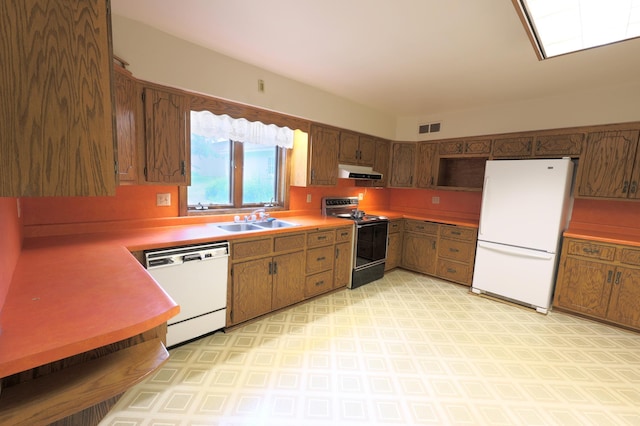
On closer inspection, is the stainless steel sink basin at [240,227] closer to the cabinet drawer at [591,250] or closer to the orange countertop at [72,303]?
the orange countertop at [72,303]

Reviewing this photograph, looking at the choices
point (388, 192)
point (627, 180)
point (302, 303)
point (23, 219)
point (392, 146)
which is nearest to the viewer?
point (23, 219)

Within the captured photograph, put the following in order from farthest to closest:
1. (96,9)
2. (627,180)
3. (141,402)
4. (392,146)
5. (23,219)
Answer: (392,146), (627,180), (23,219), (141,402), (96,9)

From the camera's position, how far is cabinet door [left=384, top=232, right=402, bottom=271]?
4.06 metres

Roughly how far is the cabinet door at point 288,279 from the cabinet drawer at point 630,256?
3281mm

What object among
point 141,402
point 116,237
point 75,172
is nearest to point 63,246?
point 116,237

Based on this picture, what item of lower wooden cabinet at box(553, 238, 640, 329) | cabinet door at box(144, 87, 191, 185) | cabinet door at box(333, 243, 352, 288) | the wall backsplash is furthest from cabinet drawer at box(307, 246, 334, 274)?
lower wooden cabinet at box(553, 238, 640, 329)

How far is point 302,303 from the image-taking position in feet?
10.0

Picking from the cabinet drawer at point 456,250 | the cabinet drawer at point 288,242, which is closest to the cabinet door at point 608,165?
the cabinet drawer at point 456,250

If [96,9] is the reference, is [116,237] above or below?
below

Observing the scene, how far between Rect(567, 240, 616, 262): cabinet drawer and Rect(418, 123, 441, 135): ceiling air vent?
2.23 metres

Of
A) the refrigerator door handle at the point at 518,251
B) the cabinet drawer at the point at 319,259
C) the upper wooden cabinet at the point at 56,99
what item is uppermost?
the upper wooden cabinet at the point at 56,99

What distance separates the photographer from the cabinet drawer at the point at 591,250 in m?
2.79

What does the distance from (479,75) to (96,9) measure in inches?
119

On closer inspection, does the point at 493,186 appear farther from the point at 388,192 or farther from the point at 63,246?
the point at 63,246
